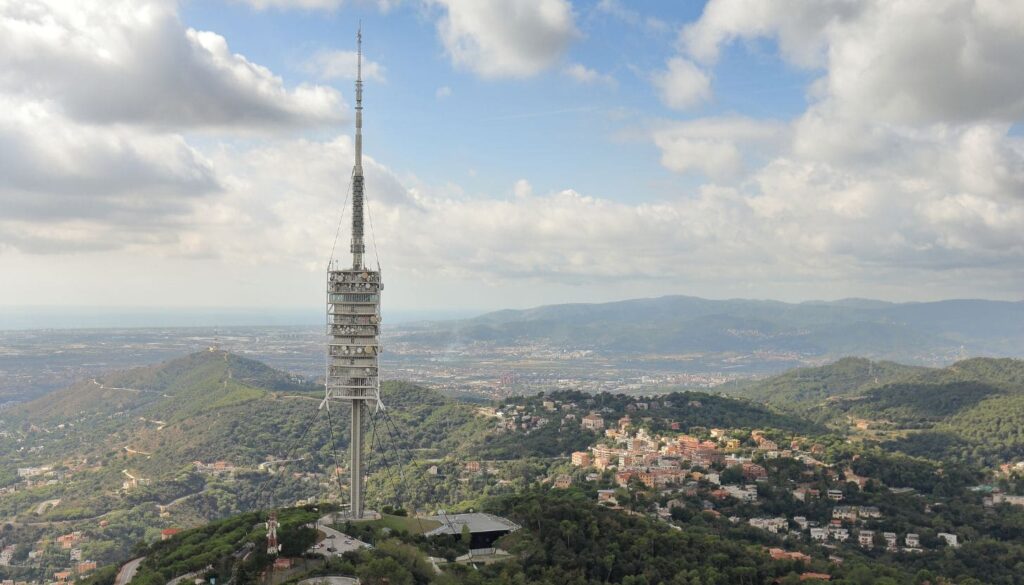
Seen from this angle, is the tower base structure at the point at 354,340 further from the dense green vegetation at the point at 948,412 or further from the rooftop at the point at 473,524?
the dense green vegetation at the point at 948,412

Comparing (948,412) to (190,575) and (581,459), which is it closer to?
(581,459)

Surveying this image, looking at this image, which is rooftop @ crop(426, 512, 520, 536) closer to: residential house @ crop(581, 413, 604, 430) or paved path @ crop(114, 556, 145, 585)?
paved path @ crop(114, 556, 145, 585)

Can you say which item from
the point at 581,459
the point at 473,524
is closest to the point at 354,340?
the point at 473,524

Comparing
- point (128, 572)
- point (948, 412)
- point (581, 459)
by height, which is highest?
point (128, 572)

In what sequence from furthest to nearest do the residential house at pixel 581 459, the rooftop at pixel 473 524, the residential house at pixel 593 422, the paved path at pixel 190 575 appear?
the residential house at pixel 593 422 < the residential house at pixel 581 459 < the rooftop at pixel 473 524 < the paved path at pixel 190 575

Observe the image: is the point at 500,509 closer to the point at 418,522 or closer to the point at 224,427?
the point at 418,522

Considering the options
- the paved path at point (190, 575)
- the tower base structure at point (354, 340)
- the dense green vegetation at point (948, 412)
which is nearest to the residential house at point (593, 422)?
the dense green vegetation at point (948, 412)

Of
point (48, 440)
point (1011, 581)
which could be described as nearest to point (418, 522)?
point (1011, 581)

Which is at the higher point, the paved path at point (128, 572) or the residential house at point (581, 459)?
the paved path at point (128, 572)

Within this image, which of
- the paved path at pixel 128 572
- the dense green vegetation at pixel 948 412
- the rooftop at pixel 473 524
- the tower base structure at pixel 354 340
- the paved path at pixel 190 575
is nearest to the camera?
the paved path at pixel 190 575
